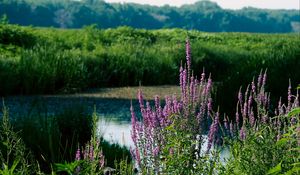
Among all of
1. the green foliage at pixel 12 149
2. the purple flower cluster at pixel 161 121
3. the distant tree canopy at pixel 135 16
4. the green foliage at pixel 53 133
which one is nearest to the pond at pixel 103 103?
the green foliage at pixel 53 133

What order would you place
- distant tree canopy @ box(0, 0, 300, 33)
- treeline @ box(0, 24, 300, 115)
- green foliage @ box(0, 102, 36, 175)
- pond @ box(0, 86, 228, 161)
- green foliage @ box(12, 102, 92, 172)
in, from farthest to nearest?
distant tree canopy @ box(0, 0, 300, 33) < treeline @ box(0, 24, 300, 115) < pond @ box(0, 86, 228, 161) < green foliage @ box(12, 102, 92, 172) < green foliage @ box(0, 102, 36, 175)

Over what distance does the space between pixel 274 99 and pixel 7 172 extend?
8517 millimetres

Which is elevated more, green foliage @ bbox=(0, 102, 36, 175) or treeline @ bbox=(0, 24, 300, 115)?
green foliage @ bbox=(0, 102, 36, 175)

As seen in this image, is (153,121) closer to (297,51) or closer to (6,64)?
(297,51)

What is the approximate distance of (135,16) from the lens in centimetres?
15625

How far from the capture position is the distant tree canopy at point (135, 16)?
12462 centimetres

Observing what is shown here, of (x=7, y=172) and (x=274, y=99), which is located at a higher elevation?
(x=7, y=172)

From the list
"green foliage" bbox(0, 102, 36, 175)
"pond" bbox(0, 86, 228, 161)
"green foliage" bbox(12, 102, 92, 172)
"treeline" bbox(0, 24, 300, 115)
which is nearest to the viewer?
"green foliage" bbox(0, 102, 36, 175)

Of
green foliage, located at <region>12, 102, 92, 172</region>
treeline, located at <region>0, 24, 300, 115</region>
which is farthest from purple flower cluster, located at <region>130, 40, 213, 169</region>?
treeline, located at <region>0, 24, 300, 115</region>

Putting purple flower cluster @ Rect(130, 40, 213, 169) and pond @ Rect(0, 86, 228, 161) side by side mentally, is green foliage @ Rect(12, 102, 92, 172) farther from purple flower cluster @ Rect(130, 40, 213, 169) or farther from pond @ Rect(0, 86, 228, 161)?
purple flower cluster @ Rect(130, 40, 213, 169)

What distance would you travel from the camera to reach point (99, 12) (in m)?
139

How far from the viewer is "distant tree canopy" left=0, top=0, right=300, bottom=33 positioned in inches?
4906

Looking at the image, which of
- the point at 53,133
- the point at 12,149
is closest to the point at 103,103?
the point at 53,133

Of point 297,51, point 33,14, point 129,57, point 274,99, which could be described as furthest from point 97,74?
point 33,14
